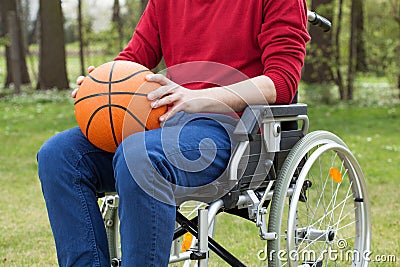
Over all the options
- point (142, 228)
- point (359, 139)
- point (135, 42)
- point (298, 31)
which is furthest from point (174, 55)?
point (359, 139)

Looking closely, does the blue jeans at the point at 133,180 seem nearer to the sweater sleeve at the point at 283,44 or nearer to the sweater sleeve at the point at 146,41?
the sweater sleeve at the point at 283,44

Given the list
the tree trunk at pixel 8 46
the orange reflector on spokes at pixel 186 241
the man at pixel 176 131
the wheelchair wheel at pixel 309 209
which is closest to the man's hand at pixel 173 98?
the man at pixel 176 131

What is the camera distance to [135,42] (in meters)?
2.92

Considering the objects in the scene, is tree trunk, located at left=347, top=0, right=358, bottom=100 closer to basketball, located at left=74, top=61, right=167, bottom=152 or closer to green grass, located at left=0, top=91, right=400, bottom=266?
green grass, located at left=0, top=91, right=400, bottom=266

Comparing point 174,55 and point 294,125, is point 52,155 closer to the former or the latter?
point 174,55

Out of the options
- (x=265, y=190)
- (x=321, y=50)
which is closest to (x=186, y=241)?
(x=265, y=190)

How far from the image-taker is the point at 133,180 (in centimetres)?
212

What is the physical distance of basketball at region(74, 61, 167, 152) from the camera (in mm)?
2396

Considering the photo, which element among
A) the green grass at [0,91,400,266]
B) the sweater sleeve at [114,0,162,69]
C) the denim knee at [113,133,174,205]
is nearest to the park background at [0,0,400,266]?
the green grass at [0,91,400,266]

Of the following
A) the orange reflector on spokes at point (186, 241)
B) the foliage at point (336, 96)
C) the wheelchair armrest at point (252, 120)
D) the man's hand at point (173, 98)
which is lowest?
the foliage at point (336, 96)

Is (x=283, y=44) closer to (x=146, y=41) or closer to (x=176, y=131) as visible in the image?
(x=176, y=131)

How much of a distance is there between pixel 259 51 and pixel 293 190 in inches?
19.6

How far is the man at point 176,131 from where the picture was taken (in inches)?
84.2

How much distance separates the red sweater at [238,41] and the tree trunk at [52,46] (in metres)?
12.3
